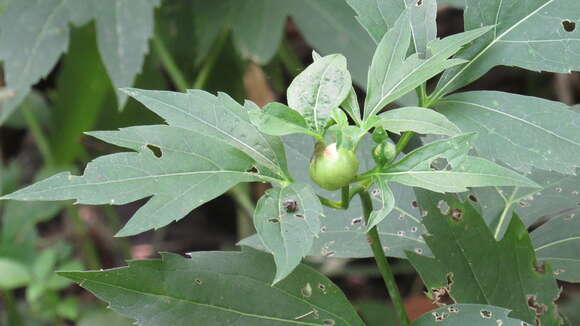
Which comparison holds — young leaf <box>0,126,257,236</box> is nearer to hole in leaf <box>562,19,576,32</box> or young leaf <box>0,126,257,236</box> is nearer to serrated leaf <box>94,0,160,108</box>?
hole in leaf <box>562,19,576,32</box>

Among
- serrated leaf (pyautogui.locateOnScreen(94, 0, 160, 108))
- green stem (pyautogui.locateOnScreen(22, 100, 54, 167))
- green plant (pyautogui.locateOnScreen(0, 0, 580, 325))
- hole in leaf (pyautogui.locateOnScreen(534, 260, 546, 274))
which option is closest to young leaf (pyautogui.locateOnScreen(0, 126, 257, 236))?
green plant (pyautogui.locateOnScreen(0, 0, 580, 325))

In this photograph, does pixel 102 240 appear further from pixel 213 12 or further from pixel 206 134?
pixel 206 134

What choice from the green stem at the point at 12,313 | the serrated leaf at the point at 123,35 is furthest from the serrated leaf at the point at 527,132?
the green stem at the point at 12,313

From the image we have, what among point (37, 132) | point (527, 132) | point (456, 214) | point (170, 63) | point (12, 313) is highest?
point (527, 132)

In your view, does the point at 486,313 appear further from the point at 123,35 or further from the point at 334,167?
the point at 123,35

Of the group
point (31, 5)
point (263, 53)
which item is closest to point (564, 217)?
point (263, 53)

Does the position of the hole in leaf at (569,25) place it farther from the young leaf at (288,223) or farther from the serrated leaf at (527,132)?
the young leaf at (288,223)

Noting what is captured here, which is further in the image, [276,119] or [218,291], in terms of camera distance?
[218,291]

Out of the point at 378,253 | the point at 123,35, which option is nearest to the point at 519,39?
the point at 378,253
